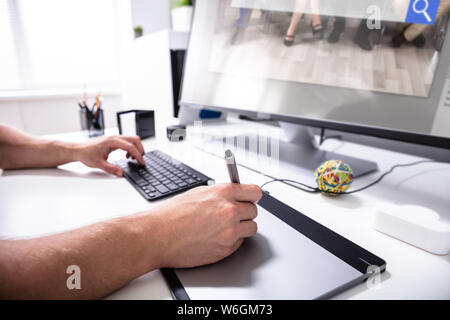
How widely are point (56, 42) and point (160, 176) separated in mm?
→ 1232

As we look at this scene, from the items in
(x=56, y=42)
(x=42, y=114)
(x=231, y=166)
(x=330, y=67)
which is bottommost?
(x=42, y=114)

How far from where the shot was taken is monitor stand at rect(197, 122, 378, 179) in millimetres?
594

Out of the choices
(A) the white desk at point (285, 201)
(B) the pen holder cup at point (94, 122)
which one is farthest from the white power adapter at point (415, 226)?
(B) the pen holder cup at point (94, 122)

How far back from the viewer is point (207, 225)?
0.32 metres

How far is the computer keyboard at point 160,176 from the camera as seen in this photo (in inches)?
19.4

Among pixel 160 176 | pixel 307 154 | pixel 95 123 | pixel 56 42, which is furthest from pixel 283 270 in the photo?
pixel 56 42

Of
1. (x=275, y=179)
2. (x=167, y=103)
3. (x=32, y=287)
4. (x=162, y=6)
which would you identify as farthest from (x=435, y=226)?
(x=162, y=6)

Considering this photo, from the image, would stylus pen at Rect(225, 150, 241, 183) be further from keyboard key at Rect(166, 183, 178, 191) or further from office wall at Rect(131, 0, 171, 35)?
office wall at Rect(131, 0, 171, 35)

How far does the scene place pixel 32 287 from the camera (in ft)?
0.84

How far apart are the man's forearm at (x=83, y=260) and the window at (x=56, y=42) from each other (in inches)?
47.0

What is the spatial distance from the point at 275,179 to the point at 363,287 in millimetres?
288

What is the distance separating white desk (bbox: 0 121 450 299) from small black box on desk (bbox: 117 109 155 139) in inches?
6.7

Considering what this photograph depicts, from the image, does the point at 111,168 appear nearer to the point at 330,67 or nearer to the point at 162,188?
A: the point at 162,188

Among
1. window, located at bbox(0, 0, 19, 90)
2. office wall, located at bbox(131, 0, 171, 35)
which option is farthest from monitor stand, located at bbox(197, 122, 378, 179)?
office wall, located at bbox(131, 0, 171, 35)
